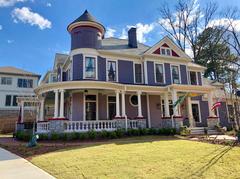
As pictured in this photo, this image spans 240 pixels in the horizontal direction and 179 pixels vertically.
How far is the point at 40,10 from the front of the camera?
15.2 meters

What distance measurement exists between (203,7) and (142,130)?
2744cm

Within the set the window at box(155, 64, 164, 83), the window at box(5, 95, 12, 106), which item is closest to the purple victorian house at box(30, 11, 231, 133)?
the window at box(155, 64, 164, 83)

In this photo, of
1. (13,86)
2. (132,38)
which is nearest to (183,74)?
(132,38)

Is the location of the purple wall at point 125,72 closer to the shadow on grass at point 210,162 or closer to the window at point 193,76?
the window at point 193,76

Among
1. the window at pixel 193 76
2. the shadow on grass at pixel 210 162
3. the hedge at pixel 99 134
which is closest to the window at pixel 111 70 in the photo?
the hedge at pixel 99 134

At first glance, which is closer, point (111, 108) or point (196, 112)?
point (111, 108)

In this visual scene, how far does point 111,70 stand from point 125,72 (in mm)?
1265

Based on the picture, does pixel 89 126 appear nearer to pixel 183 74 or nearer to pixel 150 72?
Answer: pixel 150 72

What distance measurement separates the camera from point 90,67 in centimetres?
1623

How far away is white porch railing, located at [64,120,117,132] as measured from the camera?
44.7 ft

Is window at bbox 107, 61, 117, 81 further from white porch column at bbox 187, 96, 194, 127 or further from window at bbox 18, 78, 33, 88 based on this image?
window at bbox 18, 78, 33, 88

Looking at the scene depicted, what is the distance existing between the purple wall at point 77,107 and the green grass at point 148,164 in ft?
22.3

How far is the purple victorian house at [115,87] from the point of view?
46.9ft

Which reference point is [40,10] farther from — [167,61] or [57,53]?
[167,61]
